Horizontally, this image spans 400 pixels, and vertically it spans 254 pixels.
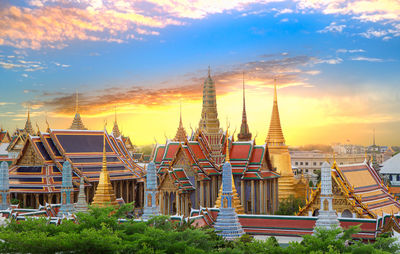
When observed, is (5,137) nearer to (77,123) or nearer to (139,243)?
(77,123)

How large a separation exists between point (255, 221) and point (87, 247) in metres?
12.3

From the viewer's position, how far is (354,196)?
28.3 metres

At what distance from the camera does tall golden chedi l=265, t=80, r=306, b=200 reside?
46938mm

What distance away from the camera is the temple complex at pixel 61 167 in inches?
1540

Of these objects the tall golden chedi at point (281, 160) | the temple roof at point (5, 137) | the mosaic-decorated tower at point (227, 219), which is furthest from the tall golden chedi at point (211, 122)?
the temple roof at point (5, 137)

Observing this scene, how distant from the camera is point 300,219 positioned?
28125mm

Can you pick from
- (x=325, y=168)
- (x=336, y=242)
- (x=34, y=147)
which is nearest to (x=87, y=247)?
(x=336, y=242)

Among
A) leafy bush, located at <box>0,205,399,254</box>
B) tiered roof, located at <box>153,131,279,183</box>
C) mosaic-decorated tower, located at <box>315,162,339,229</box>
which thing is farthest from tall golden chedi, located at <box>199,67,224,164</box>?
leafy bush, located at <box>0,205,399,254</box>

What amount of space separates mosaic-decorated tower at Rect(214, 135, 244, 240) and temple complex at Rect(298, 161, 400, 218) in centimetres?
474

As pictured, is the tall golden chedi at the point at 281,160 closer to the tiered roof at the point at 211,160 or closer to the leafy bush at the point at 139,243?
the tiered roof at the point at 211,160

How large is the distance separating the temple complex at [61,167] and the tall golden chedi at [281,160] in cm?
1175

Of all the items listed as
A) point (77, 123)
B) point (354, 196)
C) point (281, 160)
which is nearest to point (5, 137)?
point (77, 123)

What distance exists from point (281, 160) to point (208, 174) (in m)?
11.1

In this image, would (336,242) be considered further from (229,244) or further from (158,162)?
(158,162)
